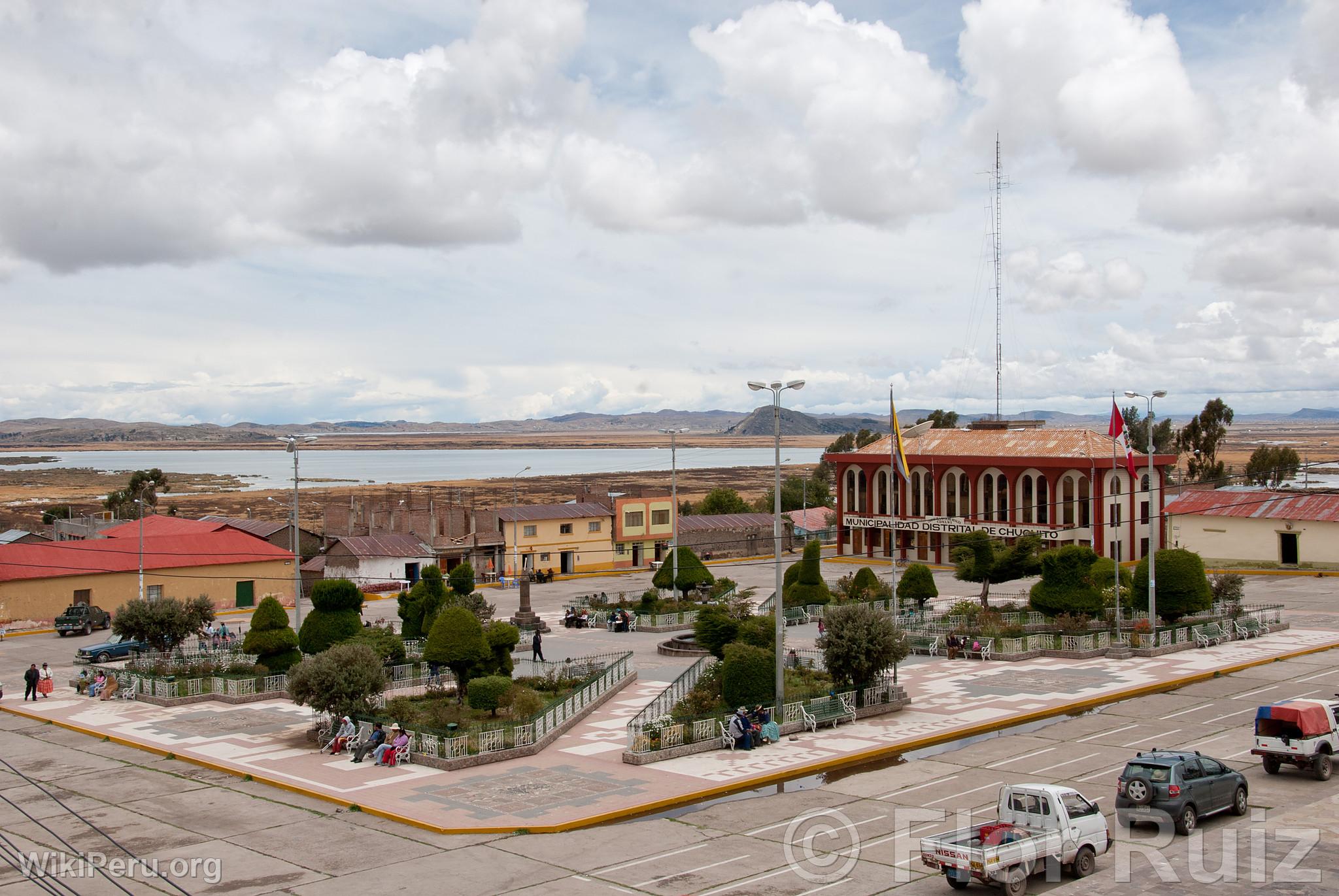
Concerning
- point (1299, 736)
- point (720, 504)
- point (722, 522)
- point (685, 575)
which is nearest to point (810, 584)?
point (685, 575)

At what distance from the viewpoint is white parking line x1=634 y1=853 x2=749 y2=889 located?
18328 millimetres

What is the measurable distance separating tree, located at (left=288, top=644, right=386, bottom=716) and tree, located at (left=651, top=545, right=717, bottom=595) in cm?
2633

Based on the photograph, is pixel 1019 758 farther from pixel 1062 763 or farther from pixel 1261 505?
pixel 1261 505

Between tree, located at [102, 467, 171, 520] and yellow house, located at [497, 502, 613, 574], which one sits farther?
tree, located at [102, 467, 171, 520]

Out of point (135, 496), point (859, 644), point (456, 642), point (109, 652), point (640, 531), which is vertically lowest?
point (109, 652)

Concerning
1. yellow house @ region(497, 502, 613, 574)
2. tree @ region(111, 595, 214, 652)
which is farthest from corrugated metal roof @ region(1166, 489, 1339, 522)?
tree @ region(111, 595, 214, 652)

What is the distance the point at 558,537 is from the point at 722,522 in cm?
1603

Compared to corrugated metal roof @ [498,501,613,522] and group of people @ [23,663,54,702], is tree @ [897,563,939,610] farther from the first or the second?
corrugated metal roof @ [498,501,613,522]

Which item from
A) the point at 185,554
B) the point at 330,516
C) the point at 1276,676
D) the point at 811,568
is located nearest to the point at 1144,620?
the point at 1276,676

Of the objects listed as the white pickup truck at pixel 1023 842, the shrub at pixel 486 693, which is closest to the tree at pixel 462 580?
the shrub at pixel 486 693

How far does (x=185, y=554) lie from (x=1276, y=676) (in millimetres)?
53299

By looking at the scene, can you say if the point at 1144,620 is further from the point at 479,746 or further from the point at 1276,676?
the point at 479,746

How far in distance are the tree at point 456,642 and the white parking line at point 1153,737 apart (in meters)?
17.3

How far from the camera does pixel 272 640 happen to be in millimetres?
37594
